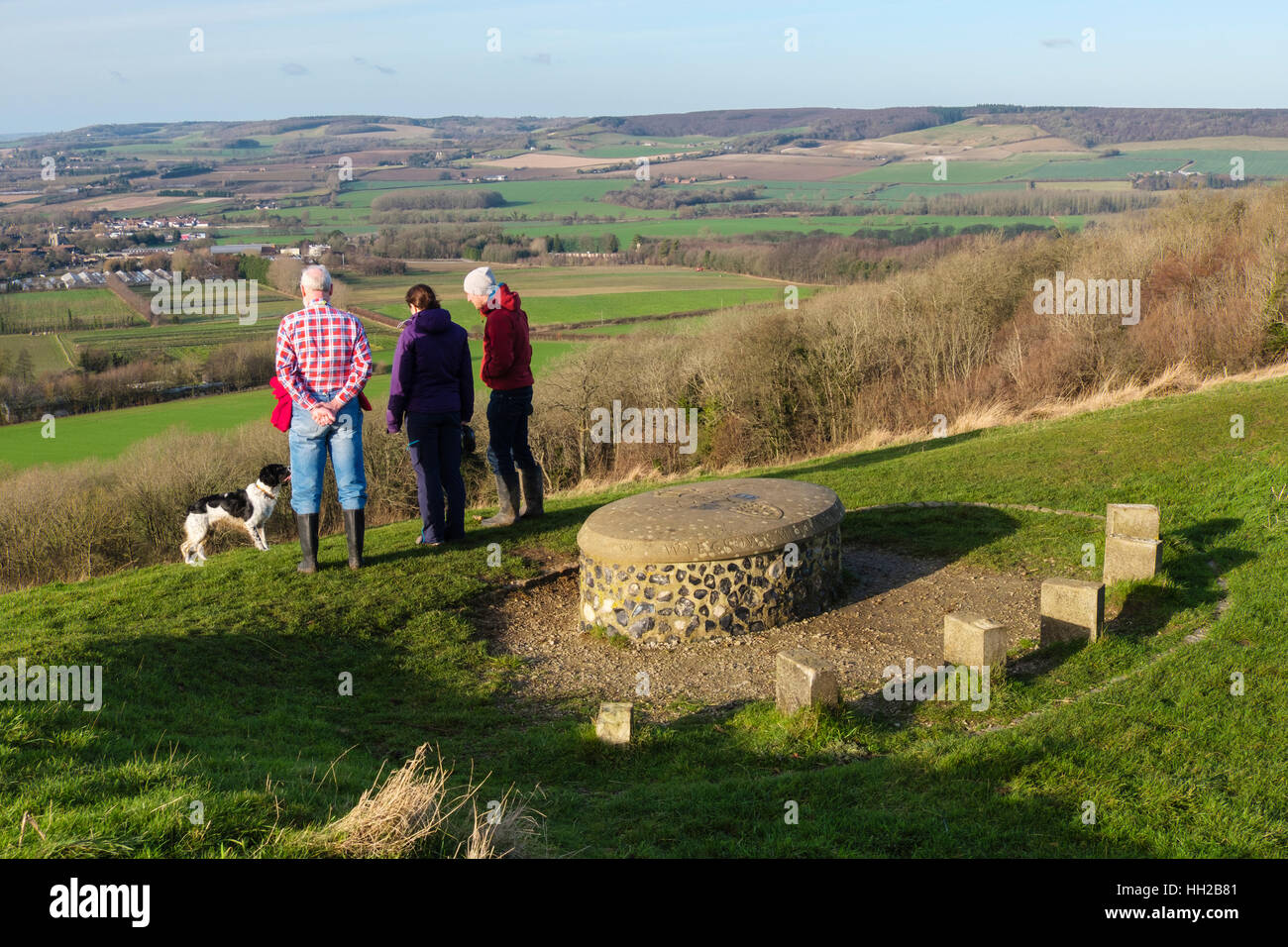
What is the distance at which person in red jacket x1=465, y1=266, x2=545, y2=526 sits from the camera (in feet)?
36.1

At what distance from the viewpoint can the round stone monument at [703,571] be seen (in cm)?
917

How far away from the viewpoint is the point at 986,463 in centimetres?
1520

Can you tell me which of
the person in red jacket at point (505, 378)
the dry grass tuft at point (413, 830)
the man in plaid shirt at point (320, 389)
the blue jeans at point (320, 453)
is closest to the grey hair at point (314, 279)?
the man in plaid shirt at point (320, 389)

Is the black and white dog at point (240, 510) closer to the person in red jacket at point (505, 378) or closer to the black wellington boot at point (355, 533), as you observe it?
the black wellington boot at point (355, 533)

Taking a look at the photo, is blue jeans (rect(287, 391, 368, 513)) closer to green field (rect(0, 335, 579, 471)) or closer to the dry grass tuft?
the dry grass tuft

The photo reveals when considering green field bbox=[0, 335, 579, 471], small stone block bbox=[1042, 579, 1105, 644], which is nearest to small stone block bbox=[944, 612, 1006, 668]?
small stone block bbox=[1042, 579, 1105, 644]

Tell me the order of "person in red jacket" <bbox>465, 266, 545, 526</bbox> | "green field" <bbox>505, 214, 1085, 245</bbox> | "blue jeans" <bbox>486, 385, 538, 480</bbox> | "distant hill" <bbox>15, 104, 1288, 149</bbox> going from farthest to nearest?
1. "distant hill" <bbox>15, 104, 1288, 149</bbox>
2. "green field" <bbox>505, 214, 1085, 245</bbox>
3. "blue jeans" <bbox>486, 385, 538, 480</bbox>
4. "person in red jacket" <bbox>465, 266, 545, 526</bbox>

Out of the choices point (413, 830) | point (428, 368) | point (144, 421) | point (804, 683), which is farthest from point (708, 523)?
point (144, 421)

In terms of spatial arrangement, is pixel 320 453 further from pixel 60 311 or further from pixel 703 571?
pixel 60 311

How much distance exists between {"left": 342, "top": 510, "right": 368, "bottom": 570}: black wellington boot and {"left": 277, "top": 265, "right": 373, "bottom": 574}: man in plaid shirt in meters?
0.03

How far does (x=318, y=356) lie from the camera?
966cm
